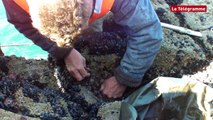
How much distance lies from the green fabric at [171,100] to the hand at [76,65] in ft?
1.22

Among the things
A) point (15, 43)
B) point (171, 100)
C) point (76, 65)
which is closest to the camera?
point (171, 100)

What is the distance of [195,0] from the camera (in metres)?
3.03

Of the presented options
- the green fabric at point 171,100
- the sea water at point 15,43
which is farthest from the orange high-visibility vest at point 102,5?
the sea water at point 15,43

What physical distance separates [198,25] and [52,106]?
138 centimetres

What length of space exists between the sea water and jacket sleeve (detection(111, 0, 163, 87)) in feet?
3.74

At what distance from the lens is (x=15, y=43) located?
3426 mm

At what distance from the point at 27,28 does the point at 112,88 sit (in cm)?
60

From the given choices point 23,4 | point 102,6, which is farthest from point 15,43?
point 102,6

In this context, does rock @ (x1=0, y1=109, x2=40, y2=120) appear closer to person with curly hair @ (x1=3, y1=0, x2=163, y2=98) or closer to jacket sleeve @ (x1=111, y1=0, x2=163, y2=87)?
person with curly hair @ (x1=3, y1=0, x2=163, y2=98)

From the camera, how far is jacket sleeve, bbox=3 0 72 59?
201 cm

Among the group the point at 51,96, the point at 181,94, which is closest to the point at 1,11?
the point at 51,96

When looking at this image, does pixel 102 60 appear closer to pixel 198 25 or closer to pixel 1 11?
pixel 198 25

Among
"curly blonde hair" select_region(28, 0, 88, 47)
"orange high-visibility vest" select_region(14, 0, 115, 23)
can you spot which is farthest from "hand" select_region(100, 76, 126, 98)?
"curly blonde hair" select_region(28, 0, 88, 47)

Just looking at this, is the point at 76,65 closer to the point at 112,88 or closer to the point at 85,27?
the point at 112,88
